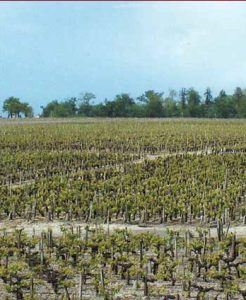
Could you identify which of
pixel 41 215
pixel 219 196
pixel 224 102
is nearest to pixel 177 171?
pixel 219 196

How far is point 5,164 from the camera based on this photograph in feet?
85.9

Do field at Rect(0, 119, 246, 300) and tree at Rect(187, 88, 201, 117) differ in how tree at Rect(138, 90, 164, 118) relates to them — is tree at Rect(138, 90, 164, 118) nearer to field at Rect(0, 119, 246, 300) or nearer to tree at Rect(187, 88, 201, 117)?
tree at Rect(187, 88, 201, 117)

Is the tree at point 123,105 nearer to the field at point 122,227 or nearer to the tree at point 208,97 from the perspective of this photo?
the tree at point 208,97

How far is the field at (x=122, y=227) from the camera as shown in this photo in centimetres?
932

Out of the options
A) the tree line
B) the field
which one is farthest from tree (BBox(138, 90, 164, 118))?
the field

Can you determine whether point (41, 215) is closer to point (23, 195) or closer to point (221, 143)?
point (23, 195)

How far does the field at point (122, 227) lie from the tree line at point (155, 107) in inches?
2763

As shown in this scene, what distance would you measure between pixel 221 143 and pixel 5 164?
1560cm

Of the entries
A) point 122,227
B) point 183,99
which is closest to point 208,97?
point 183,99

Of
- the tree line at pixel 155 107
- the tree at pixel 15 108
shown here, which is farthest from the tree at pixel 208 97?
the tree at pixel 15 108

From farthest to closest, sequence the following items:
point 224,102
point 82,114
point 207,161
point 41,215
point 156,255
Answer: point 82,114
point 224,102
point 207,161
point 41,215
point 156,255

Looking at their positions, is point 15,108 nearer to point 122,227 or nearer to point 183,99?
point 183,99

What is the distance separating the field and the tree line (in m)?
70.2

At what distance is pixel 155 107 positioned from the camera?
103938 millimetres
